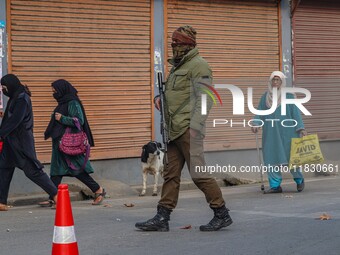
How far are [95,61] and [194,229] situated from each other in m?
6.12

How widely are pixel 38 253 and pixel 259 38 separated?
403 inches

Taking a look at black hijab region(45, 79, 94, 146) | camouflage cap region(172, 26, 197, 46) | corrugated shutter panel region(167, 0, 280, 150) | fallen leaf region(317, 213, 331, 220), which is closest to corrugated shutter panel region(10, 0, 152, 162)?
corrugated shutter panel region(167, 0, 280, 150)

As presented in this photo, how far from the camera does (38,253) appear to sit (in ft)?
26.5

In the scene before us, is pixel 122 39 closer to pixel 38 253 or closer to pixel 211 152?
pixel 211 152

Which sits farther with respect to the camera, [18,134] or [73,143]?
[73,143]

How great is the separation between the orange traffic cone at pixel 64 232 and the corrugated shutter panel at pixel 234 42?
350 inches

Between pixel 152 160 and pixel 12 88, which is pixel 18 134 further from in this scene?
pixel 152 160

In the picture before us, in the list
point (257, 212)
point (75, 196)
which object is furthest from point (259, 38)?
point (257, 212)

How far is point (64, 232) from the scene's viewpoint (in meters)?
6.79

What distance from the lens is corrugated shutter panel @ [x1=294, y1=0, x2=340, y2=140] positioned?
18016 mm

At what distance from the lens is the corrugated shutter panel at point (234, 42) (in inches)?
642

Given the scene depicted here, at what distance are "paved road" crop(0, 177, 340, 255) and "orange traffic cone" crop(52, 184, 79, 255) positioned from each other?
3.94ft

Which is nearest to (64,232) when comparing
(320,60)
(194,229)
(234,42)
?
(194,229)

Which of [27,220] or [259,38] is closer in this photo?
[27,220]
